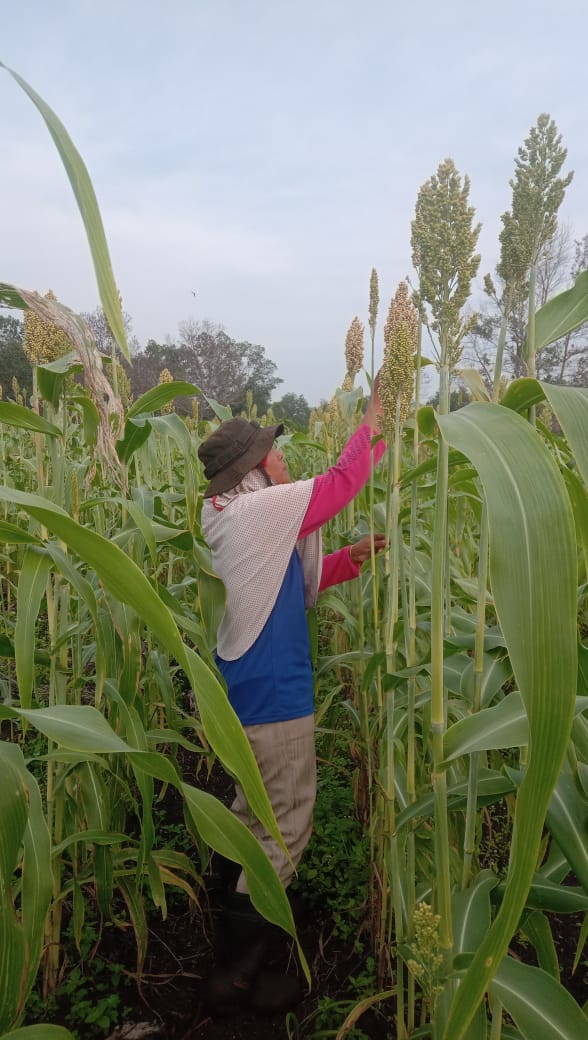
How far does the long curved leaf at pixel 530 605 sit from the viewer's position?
47cm

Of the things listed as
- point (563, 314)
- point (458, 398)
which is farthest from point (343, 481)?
point (458, 398)

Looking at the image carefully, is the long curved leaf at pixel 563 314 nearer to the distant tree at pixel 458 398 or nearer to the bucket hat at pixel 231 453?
the distant tree at pixel 458 398

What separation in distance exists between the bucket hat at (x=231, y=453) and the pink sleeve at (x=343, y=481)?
0.25 m

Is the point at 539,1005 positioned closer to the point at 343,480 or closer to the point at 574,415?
the point at 574,415

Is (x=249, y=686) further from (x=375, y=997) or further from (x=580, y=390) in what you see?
(x=580, y=390)

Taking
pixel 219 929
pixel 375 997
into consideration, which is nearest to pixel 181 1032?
pixel 219 929

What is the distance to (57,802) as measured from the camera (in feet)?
5.15

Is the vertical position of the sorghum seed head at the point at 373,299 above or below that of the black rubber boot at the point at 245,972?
above

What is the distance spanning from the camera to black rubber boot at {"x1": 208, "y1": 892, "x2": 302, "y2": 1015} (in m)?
1.66

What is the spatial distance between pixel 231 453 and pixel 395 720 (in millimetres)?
977

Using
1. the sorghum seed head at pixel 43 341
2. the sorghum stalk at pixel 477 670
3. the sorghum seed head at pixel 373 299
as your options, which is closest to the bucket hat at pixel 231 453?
the sorghum seed head at pixel 43 341

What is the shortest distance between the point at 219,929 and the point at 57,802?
0.69 meters

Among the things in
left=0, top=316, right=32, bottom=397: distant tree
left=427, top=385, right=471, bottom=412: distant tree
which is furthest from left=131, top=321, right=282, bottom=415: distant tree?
left=427, top=385, right=471, bottom=412: distant tree

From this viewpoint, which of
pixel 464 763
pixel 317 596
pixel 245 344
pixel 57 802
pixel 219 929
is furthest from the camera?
pixel 245 344
